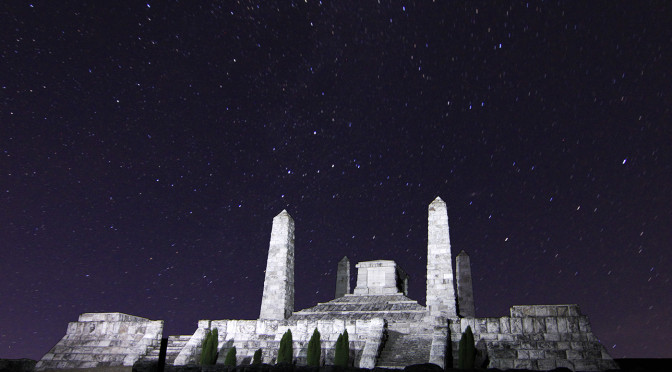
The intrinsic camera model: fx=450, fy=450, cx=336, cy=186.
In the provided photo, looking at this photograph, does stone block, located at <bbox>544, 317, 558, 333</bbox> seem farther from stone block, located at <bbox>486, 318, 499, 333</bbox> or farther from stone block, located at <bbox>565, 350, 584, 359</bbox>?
stone block, located at <bbox>486, 318, 499, 333</bbox>

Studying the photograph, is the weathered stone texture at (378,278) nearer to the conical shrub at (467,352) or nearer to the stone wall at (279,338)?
the stone wall at (279,338)

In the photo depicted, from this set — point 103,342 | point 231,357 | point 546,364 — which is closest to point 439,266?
point 546,364

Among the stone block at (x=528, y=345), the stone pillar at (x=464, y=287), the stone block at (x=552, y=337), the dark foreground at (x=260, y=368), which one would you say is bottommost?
the dark foreground at (x=260, y=368)

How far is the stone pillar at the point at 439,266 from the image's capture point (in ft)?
65.6

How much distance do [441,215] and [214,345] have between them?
12352 mm

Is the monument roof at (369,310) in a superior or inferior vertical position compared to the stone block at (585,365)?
superior

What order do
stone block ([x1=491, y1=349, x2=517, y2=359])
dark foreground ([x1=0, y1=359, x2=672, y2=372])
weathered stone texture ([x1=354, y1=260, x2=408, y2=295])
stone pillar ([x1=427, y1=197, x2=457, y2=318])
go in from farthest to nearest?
weathered stone texture ([x1=354, y1=260, x2=408, y2=295]) → stone pillar ([x1=427, y1=197, x2=457, y2=318]) → stone block ([x1=491, y1=349, x2=517, y2=359]) → dark foreground ([x1=0, y1=359, x2=672, y2=372])

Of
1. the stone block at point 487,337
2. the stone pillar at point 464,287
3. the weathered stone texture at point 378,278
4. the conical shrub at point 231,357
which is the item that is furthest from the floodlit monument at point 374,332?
the stone pillar at point 464,287

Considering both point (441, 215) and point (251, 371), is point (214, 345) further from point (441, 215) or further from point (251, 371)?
point (441, 215)

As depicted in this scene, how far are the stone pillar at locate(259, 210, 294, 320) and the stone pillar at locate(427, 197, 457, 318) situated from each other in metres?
7.22

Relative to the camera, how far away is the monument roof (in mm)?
21309

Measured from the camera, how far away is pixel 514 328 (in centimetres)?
1490

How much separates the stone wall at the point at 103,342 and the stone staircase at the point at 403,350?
8.86m

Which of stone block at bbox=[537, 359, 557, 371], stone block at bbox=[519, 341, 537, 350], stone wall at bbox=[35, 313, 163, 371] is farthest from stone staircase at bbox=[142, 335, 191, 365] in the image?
stone block at bbox=[537, 359, 557, 371]
